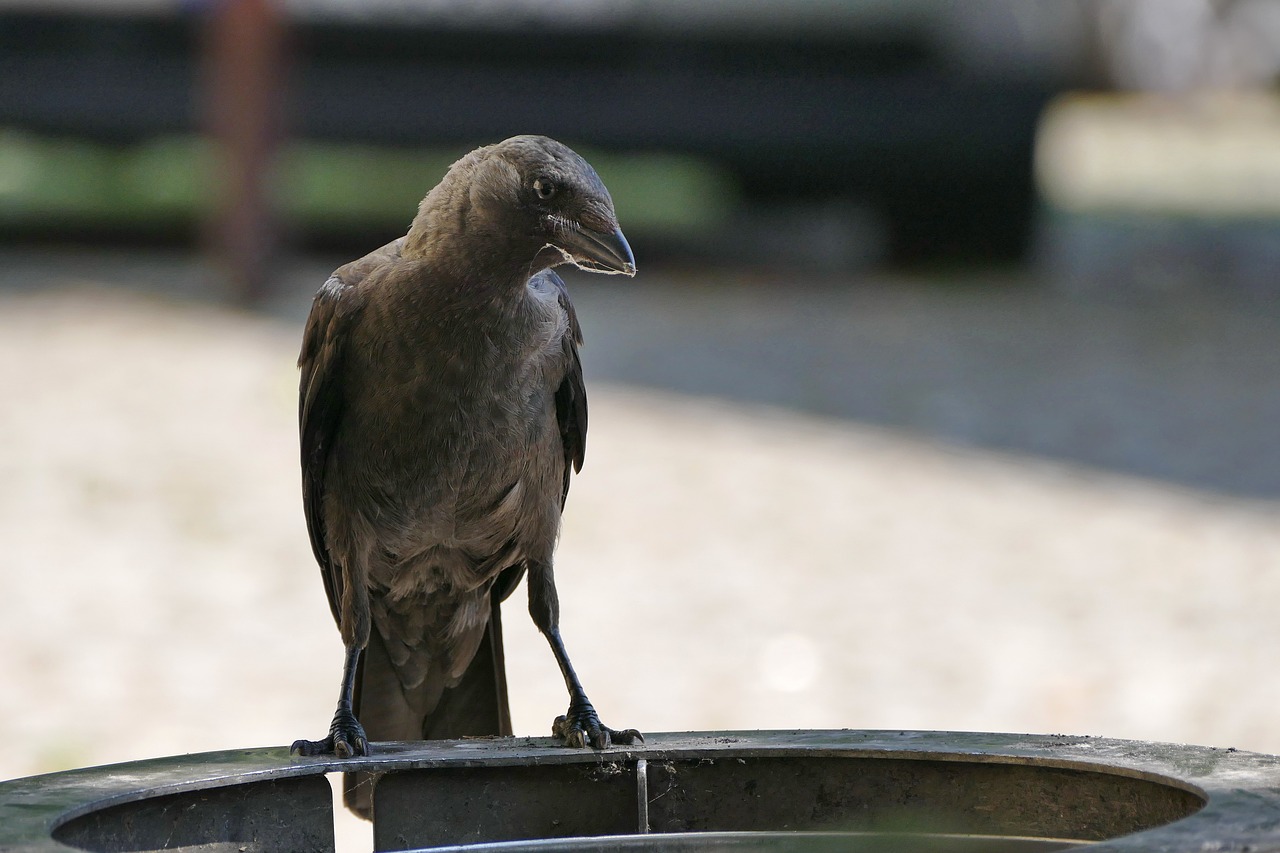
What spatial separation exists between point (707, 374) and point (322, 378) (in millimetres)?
6164

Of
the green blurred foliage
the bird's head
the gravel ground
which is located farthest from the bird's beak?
the green blurred foliage

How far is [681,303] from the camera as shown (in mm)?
11125

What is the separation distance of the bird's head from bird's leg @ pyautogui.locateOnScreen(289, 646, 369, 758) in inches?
31.1

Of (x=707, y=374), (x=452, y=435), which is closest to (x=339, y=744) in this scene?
(x=452, y=435)

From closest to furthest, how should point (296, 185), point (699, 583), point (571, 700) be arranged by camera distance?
point (571, 700)
point (699, 583)
point (296, 185)

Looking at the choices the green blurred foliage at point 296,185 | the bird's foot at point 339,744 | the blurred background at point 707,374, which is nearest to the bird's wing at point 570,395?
the bird's foot at point 339,744

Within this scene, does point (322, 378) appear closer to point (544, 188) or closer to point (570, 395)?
point (570, 395)

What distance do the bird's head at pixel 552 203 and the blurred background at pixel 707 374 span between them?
234cm

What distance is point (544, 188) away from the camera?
253 centimetres

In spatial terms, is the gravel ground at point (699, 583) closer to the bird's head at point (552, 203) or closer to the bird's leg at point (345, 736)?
the bird's leg at point (345, 736)

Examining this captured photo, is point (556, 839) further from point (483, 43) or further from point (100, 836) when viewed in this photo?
point (483, 43)

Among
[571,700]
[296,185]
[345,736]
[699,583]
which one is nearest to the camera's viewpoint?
[345,736]

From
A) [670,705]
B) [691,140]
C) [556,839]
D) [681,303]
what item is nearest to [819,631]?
[670,705]

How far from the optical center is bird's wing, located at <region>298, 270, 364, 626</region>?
2.83m
